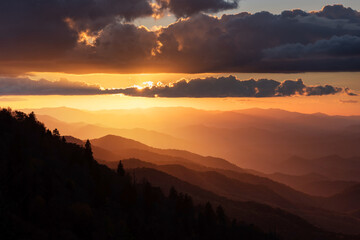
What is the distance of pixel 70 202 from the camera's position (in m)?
112

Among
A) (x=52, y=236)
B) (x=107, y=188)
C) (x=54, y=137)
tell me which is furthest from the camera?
(x=54, y=137)

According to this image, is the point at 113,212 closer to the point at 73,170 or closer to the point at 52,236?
the point at 73,170

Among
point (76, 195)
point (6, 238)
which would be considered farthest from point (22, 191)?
point (6, 238)

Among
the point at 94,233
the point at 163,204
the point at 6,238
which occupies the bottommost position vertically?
the point at 163,204

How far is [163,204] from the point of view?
167 meters

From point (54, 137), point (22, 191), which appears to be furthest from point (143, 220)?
point (54, 137)

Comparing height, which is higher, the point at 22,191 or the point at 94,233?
the point at 22,191

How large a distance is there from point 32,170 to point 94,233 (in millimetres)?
32460

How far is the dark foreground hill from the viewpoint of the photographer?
92375mm

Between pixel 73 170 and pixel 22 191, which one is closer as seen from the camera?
pixel 22 191

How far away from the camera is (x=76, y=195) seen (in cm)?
12162

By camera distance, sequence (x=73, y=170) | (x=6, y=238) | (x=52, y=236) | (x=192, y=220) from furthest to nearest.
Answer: (x=192, y=220), (x=73, y=170), (x=52, y=236), (x=6, y=238)

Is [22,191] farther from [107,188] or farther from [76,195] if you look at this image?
[107,188]

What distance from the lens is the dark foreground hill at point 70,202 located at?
92.4 meters
